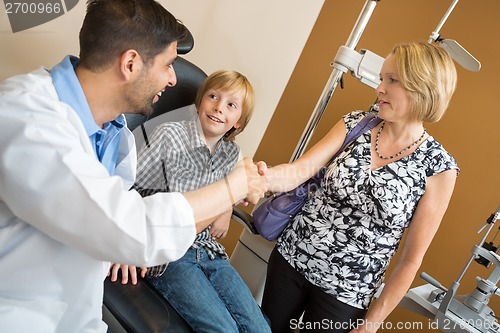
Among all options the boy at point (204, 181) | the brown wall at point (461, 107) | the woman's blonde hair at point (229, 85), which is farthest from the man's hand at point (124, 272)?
the brown wall at point (461, 107)

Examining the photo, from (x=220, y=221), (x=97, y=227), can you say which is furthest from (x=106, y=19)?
(x=220, y=221)

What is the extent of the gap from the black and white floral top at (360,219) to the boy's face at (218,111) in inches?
15.7

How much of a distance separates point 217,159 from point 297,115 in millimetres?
966

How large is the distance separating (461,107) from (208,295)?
1386mm

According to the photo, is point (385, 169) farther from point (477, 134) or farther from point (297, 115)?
point (297, 115)

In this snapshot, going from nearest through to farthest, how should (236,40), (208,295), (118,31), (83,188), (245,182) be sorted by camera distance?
(83,188), (118,31), (245,182), (208,295), (236,40)

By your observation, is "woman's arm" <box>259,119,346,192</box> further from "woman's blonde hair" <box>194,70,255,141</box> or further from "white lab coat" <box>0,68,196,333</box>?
"white lab coat" <box>0,68,196,333</box>

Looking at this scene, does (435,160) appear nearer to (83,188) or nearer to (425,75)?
(425,75)

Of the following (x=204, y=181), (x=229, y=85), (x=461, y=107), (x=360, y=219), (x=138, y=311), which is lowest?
(x=138, y=311)

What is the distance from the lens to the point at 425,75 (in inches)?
54.7

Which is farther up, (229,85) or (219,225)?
(229,85)

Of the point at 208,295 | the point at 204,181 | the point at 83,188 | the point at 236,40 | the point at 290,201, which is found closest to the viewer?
the point at 83,188

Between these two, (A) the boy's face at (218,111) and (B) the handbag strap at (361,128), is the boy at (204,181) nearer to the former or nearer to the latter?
(A) the boy's face at (218,111)

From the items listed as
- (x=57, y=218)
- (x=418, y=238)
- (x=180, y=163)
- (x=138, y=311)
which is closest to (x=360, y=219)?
(x=418, y=238)
